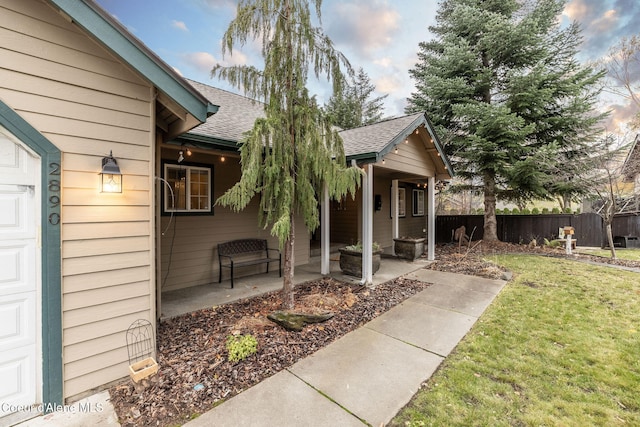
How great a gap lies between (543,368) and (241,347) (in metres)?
3.39

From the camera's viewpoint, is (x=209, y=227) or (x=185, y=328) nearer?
(x=185, y=328)

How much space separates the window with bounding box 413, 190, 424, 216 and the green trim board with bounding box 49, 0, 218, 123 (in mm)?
11310

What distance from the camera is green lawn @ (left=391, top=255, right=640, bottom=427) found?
2.30m

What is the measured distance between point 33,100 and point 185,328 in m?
3.06

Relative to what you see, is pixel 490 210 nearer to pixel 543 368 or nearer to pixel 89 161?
pixel 543 368

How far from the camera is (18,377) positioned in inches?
90.7

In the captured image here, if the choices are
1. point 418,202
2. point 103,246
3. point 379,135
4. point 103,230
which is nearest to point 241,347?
point 103,246

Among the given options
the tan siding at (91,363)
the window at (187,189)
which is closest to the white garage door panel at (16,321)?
the tan siding at (91,363)

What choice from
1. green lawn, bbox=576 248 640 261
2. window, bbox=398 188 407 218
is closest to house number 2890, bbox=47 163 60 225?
window, bbox=398 188 407 218

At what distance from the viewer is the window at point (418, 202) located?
12.8 m

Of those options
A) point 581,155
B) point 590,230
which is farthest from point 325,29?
point 590,230

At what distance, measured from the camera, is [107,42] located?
8.09ft

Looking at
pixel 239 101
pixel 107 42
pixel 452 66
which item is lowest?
pixel 107 42

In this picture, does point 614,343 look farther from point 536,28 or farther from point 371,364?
point 536,28
